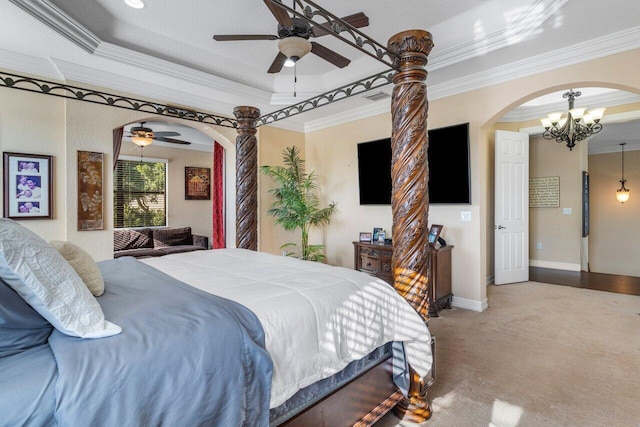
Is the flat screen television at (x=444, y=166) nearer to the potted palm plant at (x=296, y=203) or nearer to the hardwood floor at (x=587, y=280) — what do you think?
the potted palm plant at (x=296, y=203)

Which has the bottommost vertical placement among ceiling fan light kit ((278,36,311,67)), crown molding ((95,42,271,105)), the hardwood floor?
the hardwood floor

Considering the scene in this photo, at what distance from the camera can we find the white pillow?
0.97m

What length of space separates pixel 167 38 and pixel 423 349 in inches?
145

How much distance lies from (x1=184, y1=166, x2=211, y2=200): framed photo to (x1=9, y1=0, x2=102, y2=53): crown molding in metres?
4.21

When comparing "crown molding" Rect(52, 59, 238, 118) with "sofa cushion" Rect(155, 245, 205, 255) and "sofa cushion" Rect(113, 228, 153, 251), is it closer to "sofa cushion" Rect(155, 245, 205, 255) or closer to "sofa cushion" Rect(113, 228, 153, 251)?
"sofa cushion" Rect(155, 245, 205, 255)

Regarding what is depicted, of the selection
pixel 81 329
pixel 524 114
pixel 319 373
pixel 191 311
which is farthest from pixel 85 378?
pixel 524 114

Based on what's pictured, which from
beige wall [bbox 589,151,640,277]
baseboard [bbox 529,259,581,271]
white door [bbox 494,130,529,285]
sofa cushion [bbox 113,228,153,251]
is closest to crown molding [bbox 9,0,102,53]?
sofa cushion [bbox 113,228,153,251]

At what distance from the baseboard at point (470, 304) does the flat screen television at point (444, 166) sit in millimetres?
1191

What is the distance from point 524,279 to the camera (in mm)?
5191

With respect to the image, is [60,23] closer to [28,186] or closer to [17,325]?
[28,186]

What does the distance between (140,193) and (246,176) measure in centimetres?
448

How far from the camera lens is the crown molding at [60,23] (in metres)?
2.39

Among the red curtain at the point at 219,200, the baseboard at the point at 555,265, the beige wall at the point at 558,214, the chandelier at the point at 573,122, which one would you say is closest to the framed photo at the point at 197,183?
the red curtain at the point at 219,200

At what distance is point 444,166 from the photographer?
12.9 ft
